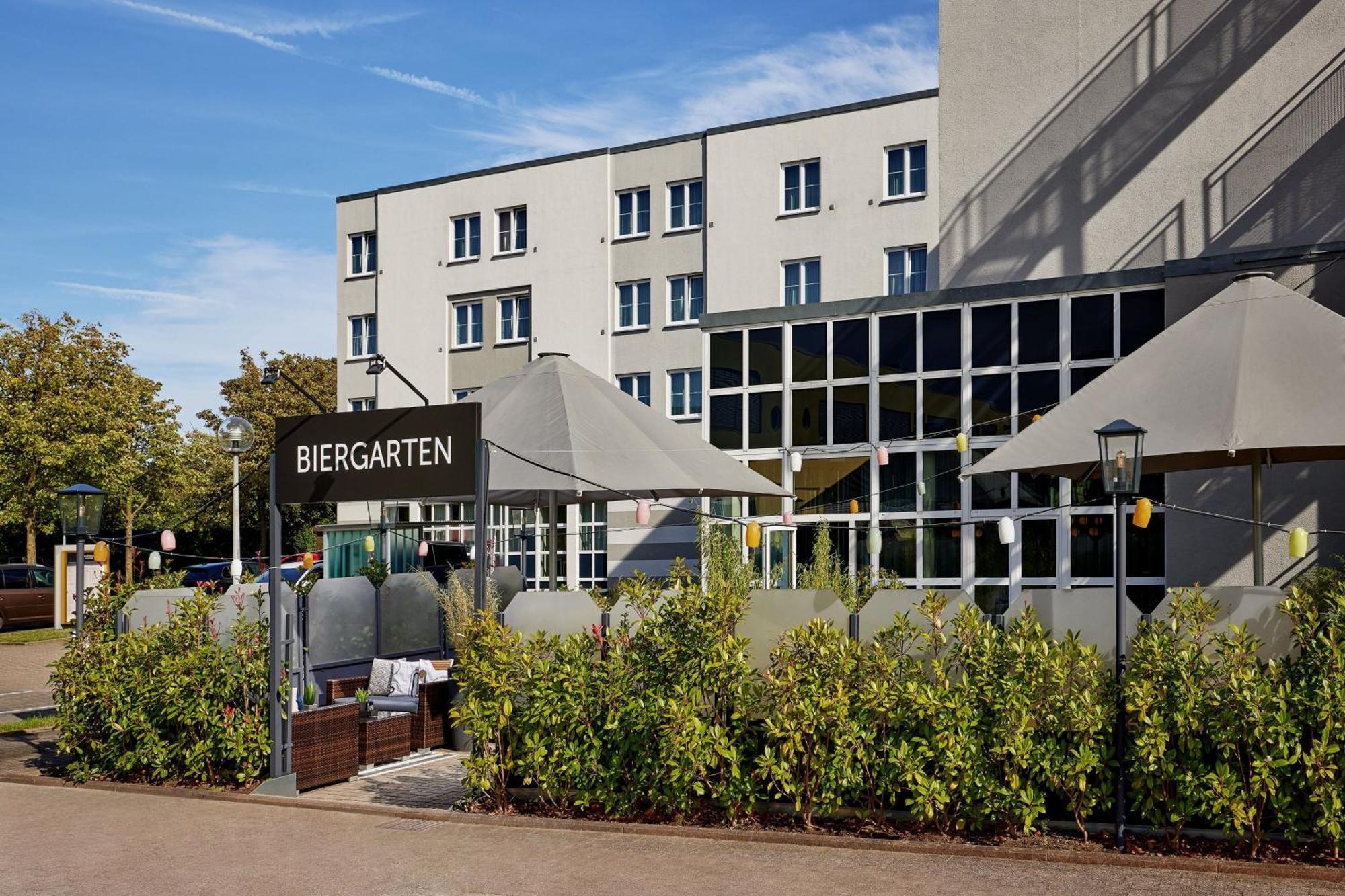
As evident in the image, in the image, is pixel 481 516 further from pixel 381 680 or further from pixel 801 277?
pixel 801 277

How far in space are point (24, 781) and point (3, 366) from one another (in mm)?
33905

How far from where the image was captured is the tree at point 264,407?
55.8m

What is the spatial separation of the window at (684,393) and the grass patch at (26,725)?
2339 cm

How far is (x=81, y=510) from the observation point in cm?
1289

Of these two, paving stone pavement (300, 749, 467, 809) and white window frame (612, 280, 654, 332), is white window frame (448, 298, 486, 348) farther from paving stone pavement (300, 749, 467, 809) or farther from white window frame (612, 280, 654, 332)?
paving stone pavement (300, 749, 467, 809)

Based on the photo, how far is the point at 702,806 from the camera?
357 inches

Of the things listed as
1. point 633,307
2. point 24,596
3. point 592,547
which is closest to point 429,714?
point 24,596

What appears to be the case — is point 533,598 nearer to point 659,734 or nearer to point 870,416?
point 659,734

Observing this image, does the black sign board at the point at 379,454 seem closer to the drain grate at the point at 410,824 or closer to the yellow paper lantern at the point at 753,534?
the drain grate at the point at 410,824

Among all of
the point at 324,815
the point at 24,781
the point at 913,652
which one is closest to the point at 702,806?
the point at 913,652

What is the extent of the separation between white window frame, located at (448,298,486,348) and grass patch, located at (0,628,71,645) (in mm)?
14673

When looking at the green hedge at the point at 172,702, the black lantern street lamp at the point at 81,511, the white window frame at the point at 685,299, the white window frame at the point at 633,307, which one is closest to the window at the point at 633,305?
the white window frame at the point at 633,307

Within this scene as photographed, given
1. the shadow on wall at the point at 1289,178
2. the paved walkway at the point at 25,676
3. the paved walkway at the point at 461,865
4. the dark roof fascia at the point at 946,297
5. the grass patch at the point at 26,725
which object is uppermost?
the shadow on wall at the point at 1289,178

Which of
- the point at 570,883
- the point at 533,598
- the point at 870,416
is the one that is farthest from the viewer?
the point at 870,416
